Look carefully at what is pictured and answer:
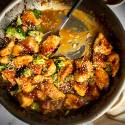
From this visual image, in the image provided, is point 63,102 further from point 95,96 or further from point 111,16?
point 111,16

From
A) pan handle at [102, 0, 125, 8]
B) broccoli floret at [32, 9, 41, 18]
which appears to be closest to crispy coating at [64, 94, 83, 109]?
broccoli floret at [32, 9, 41, 18]

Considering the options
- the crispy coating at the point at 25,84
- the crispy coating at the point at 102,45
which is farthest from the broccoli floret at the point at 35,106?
the crispy coating at the point at 102,45

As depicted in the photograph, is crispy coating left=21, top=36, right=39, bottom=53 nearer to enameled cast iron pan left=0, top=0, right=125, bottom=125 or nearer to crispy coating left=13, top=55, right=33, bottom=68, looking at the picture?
crispy coating left=13, top=55, right=33, bottom=68

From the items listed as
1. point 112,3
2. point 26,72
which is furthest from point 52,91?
point 112,3

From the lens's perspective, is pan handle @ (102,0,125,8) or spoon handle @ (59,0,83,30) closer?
spoon handle @ (59,0,83,30)

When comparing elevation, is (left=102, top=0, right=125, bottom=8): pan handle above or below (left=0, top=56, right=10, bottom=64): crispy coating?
below

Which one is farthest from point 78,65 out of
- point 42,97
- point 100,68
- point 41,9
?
point 41,9

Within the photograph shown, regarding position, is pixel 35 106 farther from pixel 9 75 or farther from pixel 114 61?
pixel 114 61
